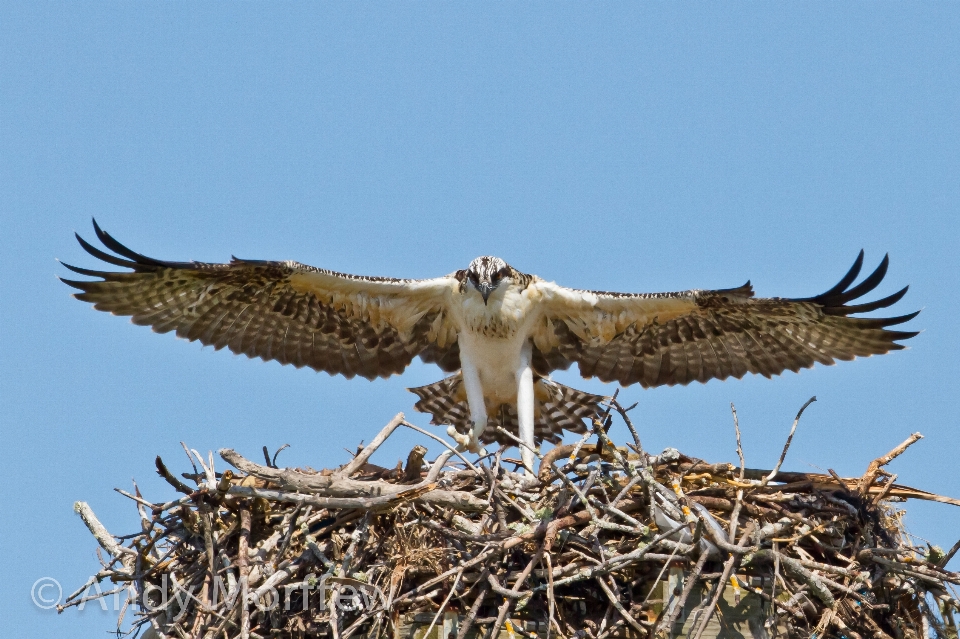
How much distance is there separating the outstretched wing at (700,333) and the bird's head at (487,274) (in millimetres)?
359

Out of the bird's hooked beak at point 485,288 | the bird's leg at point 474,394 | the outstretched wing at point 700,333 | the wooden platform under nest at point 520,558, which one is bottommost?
the wooden platform under nest at point 520,558

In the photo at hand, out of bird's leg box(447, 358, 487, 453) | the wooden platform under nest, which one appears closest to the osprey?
Answer: bird's leg box(447, 358, 487, 453)

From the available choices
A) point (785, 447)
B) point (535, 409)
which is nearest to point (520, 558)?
point (785, 447)

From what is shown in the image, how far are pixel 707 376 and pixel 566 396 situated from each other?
1122 millimetres

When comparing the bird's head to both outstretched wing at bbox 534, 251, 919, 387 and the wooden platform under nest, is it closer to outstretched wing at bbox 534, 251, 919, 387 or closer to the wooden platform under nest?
outstretched wing at bbox 534, 251, 919, 387

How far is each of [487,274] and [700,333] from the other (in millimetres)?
1740

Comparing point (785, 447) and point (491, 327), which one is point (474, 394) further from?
point (785, 447)

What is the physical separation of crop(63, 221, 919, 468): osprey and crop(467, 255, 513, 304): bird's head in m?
0.01

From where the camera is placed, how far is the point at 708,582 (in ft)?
21.9

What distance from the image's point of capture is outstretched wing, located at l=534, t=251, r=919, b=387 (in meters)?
8.88

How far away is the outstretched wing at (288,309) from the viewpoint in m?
8.94

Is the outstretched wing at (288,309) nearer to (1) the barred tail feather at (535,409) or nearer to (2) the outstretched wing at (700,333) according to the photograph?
(1) the barred tail feather at (535,409)

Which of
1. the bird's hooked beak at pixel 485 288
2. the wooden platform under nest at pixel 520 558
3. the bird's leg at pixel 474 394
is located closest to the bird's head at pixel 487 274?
the bird's hooked beak at pixel 485 288

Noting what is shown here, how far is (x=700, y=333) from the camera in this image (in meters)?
9.35
